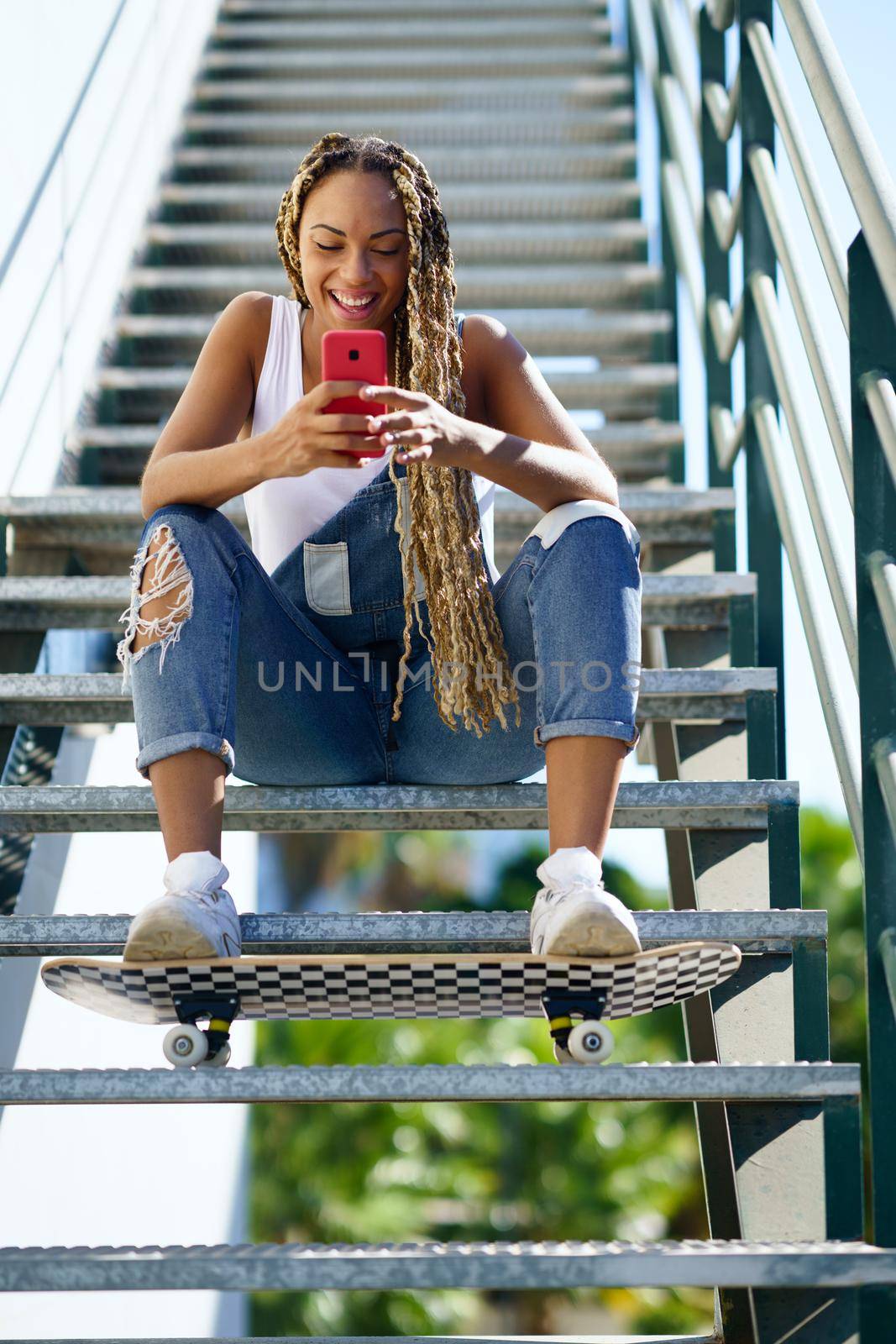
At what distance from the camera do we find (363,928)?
1.55 meters

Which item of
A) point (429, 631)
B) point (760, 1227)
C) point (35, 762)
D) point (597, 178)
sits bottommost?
point (760, 1227)

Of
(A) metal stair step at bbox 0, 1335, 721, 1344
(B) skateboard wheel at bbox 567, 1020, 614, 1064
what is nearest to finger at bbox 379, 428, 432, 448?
(B) skateboard wheel at bbox 567, 1020, 614, 1064

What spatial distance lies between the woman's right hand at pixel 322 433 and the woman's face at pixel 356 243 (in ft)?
0.98

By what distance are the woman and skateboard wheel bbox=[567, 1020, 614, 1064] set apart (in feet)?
0.26

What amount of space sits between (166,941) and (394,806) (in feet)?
1.53

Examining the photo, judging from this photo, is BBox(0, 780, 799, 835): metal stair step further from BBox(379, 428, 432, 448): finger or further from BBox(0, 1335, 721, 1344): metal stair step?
BBox(0, 1335, 721, 1344): metal stair step

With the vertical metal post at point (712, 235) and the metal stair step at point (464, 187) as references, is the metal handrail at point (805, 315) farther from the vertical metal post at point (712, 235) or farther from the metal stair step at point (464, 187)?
the metal stair step at point (464, 187)

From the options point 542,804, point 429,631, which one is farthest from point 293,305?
point 542,804

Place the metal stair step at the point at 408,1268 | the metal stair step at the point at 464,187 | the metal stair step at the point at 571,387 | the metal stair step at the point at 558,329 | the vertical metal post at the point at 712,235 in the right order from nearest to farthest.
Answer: the metal stair step at the point at 408,1268
the vertical metal post at the point at 712,235
the metal stair step at the point at 571,387
the metal stair step at the point at 558,329
the metal stair step at the point at 464,187

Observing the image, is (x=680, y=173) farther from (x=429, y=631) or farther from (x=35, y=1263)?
(x=35, y=1263)

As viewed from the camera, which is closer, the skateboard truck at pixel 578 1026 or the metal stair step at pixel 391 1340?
the skateboard truck at pixel 578 1026

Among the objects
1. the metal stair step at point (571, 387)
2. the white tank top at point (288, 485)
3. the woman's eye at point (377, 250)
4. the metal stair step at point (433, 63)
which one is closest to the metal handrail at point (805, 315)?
the white tank top at point (288, 485)

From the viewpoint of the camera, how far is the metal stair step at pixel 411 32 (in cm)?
459

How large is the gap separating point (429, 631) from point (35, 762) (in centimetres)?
89
